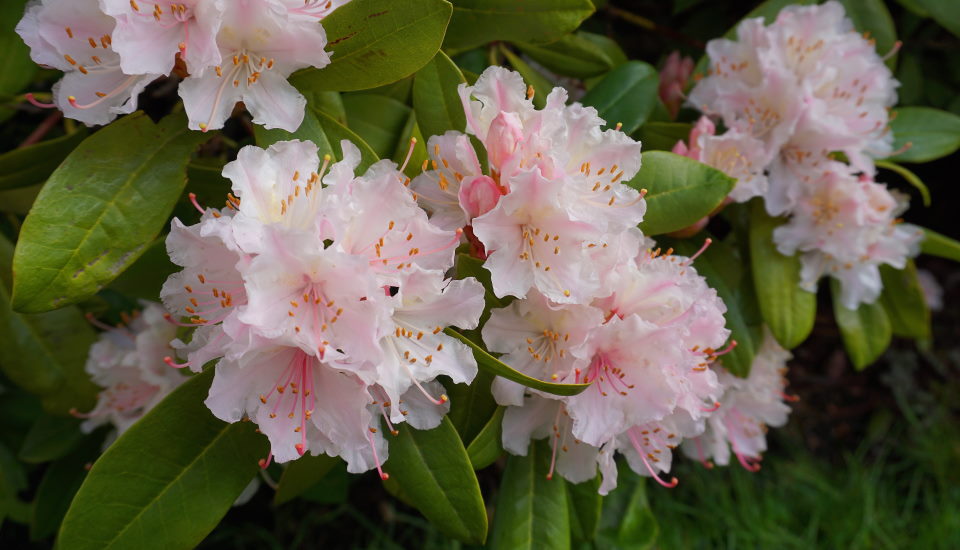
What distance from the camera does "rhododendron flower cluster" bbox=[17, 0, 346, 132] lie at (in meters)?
0.93

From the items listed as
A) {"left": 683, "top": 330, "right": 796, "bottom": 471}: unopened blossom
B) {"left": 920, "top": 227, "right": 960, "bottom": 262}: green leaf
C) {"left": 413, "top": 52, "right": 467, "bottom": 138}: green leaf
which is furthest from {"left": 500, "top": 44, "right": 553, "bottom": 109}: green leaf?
{"left": 920, "top": 227, "right": 960, "bottom": 262}: green leaf

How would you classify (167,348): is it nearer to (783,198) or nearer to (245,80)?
(245,80)

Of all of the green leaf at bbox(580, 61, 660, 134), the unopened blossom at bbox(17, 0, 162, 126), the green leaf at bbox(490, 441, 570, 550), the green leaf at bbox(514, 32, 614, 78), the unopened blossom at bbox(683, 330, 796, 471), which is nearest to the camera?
the unopened blossom at bbox(17, 0, 162, 126)

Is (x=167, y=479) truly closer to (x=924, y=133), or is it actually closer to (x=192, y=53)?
(x=192, y=53)

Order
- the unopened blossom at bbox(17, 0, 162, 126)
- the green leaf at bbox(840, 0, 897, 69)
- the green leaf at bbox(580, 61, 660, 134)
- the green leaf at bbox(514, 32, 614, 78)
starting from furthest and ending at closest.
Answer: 1. the green leaf at bbox(840, 0, 897, 69)
2. the green leaf at bbox(514, 32, 614, 78)
3. the green leaf at bbox(580, 61, 660, 134)
4. the unopened blossom at bbox(17, 0, 162, 126)

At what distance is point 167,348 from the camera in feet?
4.80

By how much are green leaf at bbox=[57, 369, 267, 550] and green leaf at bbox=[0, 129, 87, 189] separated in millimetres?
429

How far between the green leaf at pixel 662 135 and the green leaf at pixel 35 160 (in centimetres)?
92

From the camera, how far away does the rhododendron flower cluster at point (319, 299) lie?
0.85m

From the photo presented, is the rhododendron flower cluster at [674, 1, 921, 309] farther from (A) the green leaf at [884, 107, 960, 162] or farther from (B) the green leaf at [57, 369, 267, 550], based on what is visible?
(B) the green leaf at [57, 369, 267, 550]

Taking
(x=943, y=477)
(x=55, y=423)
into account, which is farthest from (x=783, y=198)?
(x=943, y=477)

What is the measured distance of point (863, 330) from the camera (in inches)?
68.1

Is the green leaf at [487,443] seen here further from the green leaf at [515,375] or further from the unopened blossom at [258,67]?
the unopened blossom at [258,67]

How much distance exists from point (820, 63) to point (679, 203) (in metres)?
0.51
